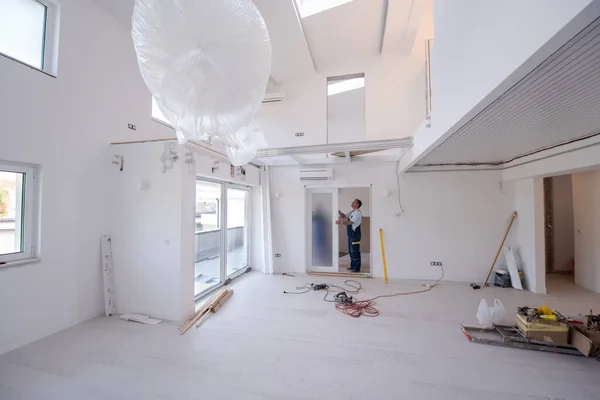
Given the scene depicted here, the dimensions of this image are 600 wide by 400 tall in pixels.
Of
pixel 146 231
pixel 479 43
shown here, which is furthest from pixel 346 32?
pixel 146 231

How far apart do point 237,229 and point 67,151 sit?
9.93 feet

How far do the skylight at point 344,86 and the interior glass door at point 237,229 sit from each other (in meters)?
3.30

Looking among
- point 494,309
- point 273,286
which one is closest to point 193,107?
point 273,286

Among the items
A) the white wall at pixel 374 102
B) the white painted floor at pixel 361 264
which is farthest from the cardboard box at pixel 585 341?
the white wall at pixel 374 102

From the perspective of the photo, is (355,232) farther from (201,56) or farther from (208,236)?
(201,56)

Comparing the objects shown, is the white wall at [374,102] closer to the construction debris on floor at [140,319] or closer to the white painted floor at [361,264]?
the white painted floor at [361,264]

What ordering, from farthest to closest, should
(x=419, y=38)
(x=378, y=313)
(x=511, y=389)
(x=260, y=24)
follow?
(x=419, y=38)
(x=378, y=313)
(x=511, y=389)
(x=260, y=24)

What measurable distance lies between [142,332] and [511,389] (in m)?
3.55

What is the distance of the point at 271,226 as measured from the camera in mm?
5496

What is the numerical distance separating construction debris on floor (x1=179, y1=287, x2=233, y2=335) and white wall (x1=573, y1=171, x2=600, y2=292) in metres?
6.15

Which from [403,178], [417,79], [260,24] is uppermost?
[417,79]

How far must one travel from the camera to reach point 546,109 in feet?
6.48

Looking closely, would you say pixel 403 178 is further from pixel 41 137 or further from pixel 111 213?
pixel 41 137

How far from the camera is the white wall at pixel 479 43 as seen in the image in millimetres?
1039
